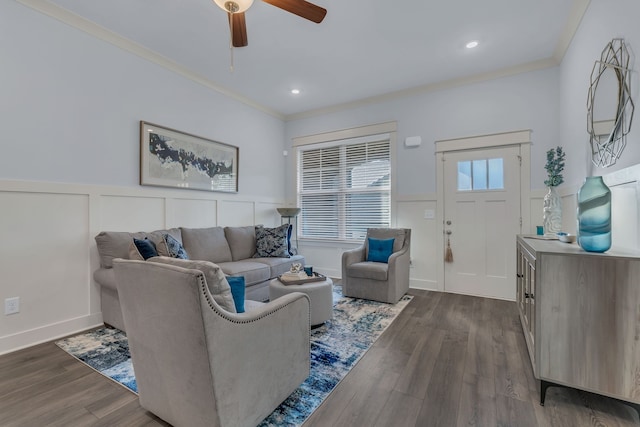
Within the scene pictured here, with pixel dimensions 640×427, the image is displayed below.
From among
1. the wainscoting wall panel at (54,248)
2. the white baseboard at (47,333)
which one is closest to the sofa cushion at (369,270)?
the wainscoting wall panel at (54,248)

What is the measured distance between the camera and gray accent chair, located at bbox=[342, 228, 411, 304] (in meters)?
3.45

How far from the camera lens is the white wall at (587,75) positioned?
1660 millimetres

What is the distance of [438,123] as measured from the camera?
4047 mm

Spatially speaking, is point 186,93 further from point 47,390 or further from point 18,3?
point 47,390

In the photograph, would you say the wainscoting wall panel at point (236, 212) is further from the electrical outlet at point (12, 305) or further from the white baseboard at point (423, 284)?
the white baseboard at point (423, 284)

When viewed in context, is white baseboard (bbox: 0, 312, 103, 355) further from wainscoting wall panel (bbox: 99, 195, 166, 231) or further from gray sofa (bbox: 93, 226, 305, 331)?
wainscoting wall panel (bbox: 99, 195, 166, 231)

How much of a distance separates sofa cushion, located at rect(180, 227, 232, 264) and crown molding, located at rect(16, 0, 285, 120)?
201 centimetres

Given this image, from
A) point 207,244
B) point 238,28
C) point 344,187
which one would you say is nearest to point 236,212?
point 207,244

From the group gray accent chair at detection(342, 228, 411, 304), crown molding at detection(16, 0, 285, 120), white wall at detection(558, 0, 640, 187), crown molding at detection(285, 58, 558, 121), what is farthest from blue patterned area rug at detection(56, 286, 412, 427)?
crown molding at detection(285, 58, 558, 121)

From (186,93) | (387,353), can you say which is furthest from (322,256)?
(186,93)

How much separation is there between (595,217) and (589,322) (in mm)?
588

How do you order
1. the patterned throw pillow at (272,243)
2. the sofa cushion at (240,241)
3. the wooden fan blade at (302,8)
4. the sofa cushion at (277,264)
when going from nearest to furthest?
the wooden fan blade at (302,8), the sofa cushion at (277,264), the sofa cushion at (240,241), the patterned throw pillow at (272,243)

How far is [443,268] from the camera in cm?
400

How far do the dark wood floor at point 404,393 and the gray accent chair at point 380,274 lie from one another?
0.93m
